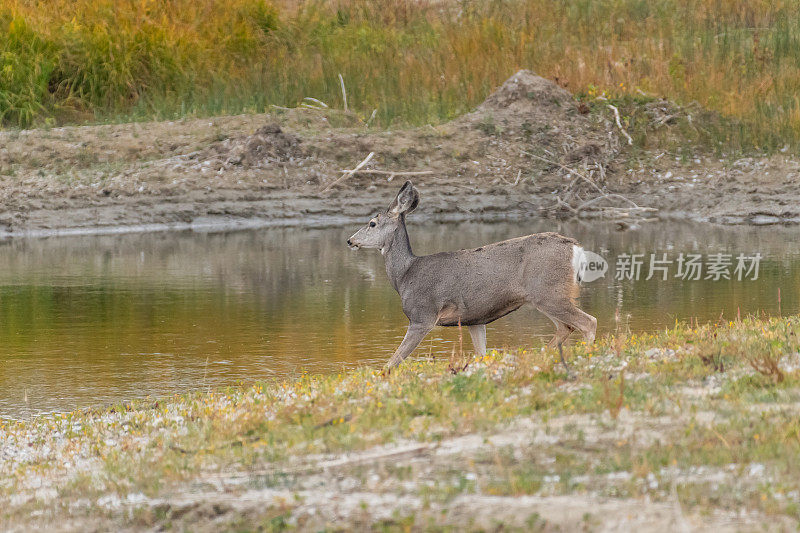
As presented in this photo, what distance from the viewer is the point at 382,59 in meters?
27.5

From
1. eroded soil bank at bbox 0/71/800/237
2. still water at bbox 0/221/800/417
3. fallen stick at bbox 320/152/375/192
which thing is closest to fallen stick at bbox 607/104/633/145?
eroded soil bank at bbox 0/71/800/237

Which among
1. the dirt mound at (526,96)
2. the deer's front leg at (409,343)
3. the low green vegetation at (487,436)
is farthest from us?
the dirt mound at (526,96)

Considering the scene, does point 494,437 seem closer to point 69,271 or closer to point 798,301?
point 798,301

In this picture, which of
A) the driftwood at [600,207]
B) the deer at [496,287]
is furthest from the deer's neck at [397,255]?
the driftwood at [600,207]

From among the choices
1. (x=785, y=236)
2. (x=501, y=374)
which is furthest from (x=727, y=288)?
(x=501, y=374)

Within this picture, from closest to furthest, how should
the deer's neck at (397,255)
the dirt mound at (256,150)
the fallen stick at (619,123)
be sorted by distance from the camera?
1. the deer's neck at (397,255)
2. the dirt mound at (256,150)
3. the fallen stick at (619,123)

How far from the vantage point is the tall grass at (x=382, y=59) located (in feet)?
84.1

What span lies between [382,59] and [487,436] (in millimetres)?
21422

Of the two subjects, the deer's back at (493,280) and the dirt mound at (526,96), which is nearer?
the deer's back at (493,280)

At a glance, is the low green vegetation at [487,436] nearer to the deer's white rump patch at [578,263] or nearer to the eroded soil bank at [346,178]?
the deer's white rump patch at [578,263]

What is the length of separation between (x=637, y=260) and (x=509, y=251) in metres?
7.56

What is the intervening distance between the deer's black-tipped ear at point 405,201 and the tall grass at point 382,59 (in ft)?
45.6

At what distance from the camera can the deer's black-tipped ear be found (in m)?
11.3

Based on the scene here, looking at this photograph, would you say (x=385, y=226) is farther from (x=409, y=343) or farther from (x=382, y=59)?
(x=382, y=59)
